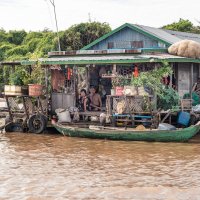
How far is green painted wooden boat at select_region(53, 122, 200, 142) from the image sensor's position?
13.7 metres

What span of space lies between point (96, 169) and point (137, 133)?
320cm

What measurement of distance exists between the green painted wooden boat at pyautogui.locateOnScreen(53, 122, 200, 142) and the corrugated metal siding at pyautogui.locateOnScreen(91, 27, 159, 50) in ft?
30.7

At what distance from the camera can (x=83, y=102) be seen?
16328 millimetres

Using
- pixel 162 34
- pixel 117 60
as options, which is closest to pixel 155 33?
pixel 162 34

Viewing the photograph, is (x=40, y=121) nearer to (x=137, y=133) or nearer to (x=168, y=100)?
(x=137, y=133)

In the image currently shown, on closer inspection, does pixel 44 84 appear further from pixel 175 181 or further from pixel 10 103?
pixel 175 181

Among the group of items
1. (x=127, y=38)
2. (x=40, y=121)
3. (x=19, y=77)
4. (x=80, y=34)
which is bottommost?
(x=40, y=121)

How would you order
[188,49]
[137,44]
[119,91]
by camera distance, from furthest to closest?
[137,44], [188,49], [119,91]

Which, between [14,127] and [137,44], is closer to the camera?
[14,127]

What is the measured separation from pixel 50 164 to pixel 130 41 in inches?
529

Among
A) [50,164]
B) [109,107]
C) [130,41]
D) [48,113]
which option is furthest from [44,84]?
[130,41]

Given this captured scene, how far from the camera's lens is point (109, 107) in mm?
14867

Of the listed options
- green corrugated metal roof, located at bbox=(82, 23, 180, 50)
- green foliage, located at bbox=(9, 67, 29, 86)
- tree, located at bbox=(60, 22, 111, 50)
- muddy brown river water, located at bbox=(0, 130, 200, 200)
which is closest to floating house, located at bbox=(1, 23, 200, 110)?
green foliage, located at bbox=(9, 67, 29, 86)

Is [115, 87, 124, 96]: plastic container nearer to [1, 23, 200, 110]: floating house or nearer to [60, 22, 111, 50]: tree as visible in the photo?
[1, 23, 200, 110]: floating house
